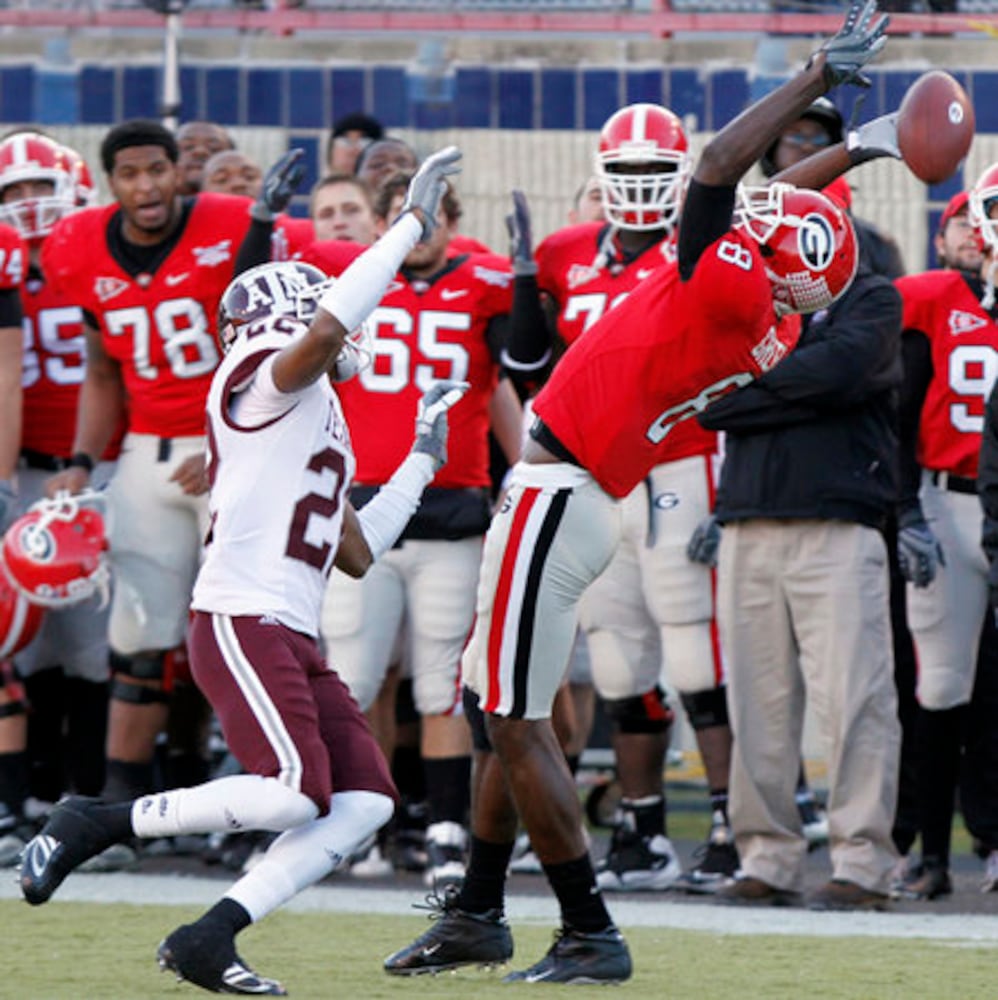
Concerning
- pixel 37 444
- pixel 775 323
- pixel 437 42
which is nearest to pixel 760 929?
pixel 775 323

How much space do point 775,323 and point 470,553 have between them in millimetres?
2011

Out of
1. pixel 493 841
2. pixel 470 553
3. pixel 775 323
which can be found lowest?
pixel 493 841

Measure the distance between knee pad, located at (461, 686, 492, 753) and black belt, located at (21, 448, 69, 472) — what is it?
106 inches

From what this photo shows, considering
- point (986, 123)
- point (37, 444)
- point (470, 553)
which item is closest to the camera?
point (470, 553)

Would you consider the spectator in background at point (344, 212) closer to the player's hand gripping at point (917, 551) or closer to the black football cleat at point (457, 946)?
the player's hand gripping at point (917, 551)

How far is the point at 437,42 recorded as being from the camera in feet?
39.7

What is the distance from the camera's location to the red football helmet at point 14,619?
7910mm

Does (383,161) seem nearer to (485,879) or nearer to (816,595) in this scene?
(816,595)

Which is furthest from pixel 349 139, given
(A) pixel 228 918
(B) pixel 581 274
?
(A) pixel 228 918

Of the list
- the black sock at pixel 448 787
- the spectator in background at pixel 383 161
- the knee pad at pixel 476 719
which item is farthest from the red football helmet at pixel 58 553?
the knee pad at pixel 476 719

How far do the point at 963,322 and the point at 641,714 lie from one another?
1480mm

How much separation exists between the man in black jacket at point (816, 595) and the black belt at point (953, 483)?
478mm

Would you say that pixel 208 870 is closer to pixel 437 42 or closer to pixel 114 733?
pixel 114 733

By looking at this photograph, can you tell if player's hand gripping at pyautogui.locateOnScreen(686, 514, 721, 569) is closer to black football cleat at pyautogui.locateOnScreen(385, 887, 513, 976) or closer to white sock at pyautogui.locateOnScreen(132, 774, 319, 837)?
black football cleat at pyautogui.locateOnScreen(385, 887, 513, 976)
